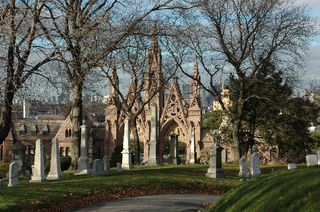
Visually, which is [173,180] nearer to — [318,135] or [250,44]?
[250,44]

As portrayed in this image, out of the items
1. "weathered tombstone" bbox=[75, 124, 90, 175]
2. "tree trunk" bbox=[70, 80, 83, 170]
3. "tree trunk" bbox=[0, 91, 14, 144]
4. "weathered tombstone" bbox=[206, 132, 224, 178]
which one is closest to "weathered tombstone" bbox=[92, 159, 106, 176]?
"weathered tombstone" bbox=[75, 124, 90, 175]

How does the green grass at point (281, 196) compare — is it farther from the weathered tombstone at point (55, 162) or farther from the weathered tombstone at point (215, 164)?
the weathered tombstone at point (215, 164)

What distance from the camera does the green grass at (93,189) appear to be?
14.5 m

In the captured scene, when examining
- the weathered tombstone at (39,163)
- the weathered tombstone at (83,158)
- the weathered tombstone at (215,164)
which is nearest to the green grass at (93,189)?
the weathered tombstone at (215,164)

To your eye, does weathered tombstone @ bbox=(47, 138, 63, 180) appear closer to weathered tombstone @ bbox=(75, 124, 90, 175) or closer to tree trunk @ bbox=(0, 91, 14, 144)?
tree trunk @ bbox=(0, 91, 14, 144)

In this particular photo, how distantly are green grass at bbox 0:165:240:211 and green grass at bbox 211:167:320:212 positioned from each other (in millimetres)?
5483

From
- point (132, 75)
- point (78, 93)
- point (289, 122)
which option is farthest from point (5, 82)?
point (289, 122)

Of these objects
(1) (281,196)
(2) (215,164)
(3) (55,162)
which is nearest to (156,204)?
(1) (281,196)

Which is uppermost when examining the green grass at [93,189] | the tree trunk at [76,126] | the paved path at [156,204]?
the tree trunk at [76,126]

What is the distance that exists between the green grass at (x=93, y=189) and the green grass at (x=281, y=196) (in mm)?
5483

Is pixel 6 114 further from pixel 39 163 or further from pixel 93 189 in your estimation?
pixel 93 189

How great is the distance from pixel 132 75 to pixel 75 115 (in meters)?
14.9

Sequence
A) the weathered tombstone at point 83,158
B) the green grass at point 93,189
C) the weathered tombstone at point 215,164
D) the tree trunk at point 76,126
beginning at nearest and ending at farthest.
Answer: the green grass at point 93,189 → the weathered tombstone at point 215,164 → the weathered tombstone at point 83,158 → the tree trunk at point 76,126

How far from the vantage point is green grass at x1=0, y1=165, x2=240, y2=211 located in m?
14.5
